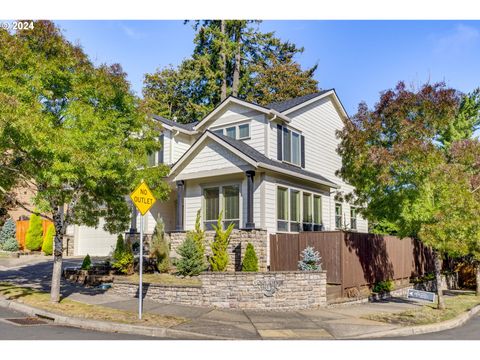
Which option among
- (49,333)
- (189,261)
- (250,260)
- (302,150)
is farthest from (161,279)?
(302,150)

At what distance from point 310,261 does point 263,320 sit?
391 cm

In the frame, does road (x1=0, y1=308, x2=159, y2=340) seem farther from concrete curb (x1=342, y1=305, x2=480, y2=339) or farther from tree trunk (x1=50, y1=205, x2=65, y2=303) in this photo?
concrete curb (x1=342, y1=305, x2=480, y2=339)

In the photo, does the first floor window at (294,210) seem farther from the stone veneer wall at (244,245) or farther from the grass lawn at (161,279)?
the grass lawn at (161,279)

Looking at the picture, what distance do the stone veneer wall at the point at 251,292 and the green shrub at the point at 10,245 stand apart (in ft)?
53.4

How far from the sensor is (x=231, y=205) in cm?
1945

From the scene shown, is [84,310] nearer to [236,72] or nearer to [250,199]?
[250,199]

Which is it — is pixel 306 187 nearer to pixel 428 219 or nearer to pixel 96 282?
pixel 428 219

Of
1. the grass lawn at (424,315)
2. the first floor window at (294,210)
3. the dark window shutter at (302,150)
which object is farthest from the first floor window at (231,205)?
the grass lawn at (424,315)

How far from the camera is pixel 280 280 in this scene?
44.0 ft

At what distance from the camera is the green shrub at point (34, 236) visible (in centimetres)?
2628

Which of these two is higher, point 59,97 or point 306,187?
point 59,97

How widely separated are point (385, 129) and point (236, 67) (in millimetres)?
27344

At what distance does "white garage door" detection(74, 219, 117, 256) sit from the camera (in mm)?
24141

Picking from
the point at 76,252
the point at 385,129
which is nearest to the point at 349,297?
the point at 385,129
